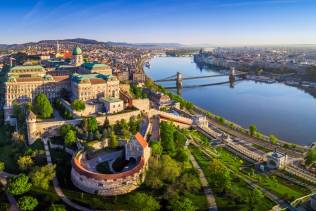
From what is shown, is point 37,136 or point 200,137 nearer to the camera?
point 37,136

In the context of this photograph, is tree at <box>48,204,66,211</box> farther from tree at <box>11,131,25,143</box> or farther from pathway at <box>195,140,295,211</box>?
pathway at <box>195,140,295,211</box>

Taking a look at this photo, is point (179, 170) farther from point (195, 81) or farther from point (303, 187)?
point (195, 81)

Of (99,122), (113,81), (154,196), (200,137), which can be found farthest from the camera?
(113,81)

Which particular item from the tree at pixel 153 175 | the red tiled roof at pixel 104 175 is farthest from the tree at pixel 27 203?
the tree at pixel 153 175

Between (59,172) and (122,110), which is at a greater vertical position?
(122,110)

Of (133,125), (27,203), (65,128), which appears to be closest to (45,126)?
(65,128)

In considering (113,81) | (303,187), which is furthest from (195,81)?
(303,187)
